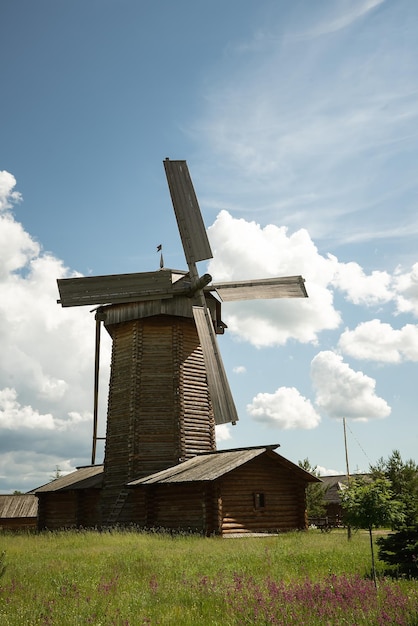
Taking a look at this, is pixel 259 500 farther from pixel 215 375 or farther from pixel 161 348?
pixel 161 348

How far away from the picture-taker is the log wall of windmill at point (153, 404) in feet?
75.8

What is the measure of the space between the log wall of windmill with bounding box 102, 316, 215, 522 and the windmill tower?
0.04m

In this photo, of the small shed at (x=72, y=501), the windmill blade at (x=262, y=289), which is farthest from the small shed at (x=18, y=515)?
the windmill blade at (x=262, y=289)

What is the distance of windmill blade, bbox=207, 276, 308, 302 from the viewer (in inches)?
940

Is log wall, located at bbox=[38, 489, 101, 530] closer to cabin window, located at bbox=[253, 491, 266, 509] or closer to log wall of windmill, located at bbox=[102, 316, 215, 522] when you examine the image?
log wall of windmill, located at bbox=[102, 316, 215, 522]

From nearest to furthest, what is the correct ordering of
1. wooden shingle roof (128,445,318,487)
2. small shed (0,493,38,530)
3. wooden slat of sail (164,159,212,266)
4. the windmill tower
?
1. wooden shingle roof (128,445,318,487)
2. the windmill tower
3. wooden slat of sail (164,159,212,266)
4. small shed (0,493,38,530)

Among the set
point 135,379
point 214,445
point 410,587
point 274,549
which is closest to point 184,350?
point 135,379

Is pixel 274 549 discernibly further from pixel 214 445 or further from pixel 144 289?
pixel 144 289

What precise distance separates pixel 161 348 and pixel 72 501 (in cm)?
835

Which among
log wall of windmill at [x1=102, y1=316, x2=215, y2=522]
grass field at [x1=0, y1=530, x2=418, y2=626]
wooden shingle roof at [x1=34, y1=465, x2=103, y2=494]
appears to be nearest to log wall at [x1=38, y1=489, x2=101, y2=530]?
wooden shingle roof at [x1=34, y1=465, x2=103, y2=494]

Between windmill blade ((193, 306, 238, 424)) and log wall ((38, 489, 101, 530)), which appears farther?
log wall ((38, 489, 101, 530))

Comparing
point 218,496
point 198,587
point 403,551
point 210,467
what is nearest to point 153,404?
point 210,467

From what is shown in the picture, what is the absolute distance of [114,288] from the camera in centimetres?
2323

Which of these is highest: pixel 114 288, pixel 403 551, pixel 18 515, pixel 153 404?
pixel 114 288
